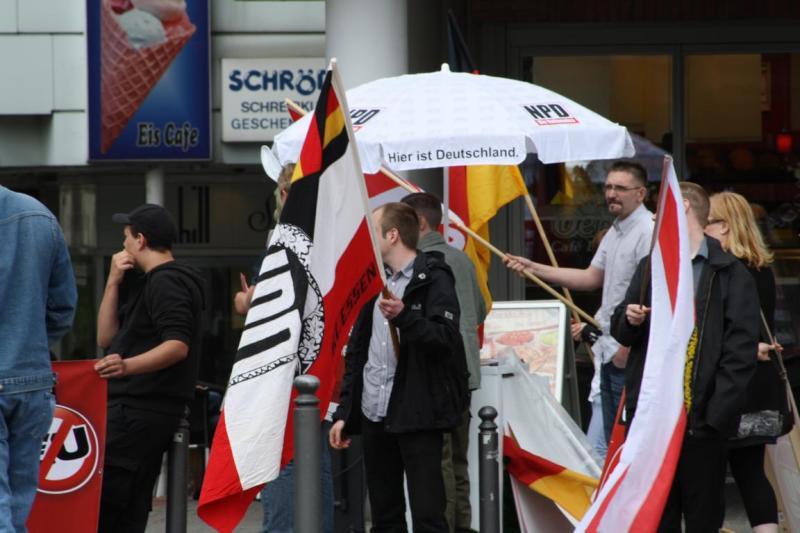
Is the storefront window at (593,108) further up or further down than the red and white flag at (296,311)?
further up

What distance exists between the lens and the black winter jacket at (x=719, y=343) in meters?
6.25

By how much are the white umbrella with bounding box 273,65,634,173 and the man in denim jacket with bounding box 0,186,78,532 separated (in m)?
2.26

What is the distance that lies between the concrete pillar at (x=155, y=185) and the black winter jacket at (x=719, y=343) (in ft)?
21.4

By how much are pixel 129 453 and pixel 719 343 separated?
276 centimetres

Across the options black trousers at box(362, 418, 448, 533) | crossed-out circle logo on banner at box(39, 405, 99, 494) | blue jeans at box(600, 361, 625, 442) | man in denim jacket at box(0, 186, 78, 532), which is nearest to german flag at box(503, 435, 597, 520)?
blue jeans at box(600, 361, 625, 442)

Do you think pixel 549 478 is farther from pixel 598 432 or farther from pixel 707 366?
pixel 707 366

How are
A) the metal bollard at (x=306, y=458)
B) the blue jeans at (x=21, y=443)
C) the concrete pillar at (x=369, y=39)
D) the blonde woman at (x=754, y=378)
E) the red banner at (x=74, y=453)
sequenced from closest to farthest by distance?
the blue jeans at (x=21, y=443)
the metal bollard at (x=306, y=458)
the blonde woman at (x=754, y=378)
the red banner at (x=74, y=453)
the concrete pillar at (x=369, y=39)

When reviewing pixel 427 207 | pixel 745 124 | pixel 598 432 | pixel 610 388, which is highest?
pixel 745 124

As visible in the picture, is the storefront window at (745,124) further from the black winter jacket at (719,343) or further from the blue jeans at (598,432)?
the black winter jacket at (719,343)

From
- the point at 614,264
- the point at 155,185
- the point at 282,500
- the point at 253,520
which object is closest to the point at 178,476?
the point at 282,500

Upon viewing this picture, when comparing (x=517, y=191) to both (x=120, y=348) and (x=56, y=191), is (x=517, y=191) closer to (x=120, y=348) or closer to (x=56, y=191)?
(x=120, y=348)

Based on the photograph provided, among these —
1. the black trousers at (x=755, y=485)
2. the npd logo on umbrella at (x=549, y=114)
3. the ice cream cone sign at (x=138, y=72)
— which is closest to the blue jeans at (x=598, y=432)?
the npd logo on umbrella at (x=549, y=114)

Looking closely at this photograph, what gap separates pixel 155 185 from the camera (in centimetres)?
1234

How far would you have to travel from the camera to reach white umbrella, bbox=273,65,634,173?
302 inches
